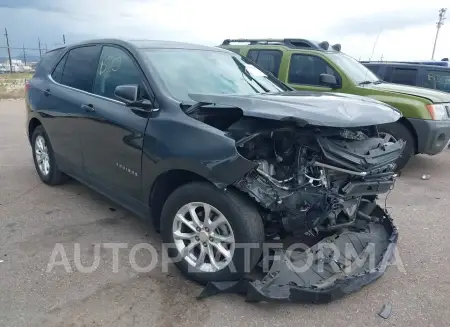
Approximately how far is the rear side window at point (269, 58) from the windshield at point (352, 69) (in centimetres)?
100

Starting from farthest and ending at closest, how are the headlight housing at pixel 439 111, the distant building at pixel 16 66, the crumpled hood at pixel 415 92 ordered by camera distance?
the distant building at pixel 16 66 < the crumpled hood at pixel 415 92 < the headlight housing at pixel 439 111

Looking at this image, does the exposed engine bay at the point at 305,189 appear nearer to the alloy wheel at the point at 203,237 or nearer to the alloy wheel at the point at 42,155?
the alloy wheel at the point at 203,237

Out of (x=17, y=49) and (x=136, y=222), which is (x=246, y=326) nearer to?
(x=136, y=222)

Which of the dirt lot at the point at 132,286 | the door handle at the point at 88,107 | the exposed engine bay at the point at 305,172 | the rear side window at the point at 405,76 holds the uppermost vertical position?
the rear side window at the point at 405,76

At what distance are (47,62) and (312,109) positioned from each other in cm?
365

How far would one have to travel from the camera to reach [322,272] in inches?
115

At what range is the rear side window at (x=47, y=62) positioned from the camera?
195 inches

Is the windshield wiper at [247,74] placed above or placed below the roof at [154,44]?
below

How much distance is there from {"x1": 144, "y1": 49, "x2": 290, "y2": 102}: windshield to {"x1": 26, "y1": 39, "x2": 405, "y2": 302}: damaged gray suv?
0.05 feet

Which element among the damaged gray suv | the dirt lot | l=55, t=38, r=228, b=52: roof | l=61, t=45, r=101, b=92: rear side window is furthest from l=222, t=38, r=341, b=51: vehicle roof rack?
l=61, t=45, r=101, b=92: rear side window

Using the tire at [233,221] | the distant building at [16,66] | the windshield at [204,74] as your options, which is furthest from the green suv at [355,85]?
the distant building at [16,66]

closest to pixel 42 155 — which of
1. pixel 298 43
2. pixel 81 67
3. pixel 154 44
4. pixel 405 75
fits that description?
pixel 81 67

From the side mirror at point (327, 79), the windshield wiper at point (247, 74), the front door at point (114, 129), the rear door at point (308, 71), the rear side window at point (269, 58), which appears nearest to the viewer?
the front door at point (114, 129)

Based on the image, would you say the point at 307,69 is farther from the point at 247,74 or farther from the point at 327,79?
the point at 247,74
